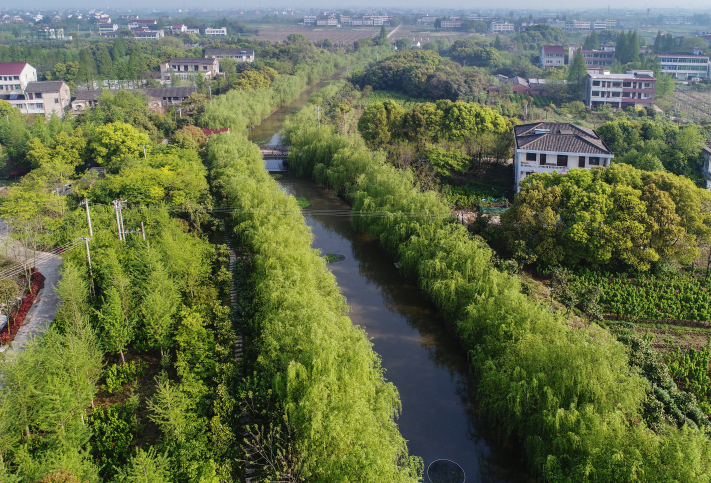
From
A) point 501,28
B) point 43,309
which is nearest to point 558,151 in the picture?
point 43,309

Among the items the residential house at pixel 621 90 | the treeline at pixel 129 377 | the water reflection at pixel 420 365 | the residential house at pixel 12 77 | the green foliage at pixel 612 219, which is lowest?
the water reflection at pixel 420 365

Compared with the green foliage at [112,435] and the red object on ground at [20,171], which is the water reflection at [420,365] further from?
the red object on ground at [20,171]

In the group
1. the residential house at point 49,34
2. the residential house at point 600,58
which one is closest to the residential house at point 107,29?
the residential house at point 49,34

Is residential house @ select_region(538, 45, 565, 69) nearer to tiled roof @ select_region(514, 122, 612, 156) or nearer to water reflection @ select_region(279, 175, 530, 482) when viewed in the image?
tiled roof @ select_region(514, 122, 612, 156)

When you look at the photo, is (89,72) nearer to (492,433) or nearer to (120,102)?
(120,102)

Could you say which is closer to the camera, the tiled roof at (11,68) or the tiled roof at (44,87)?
the tiled roof at (44,87)

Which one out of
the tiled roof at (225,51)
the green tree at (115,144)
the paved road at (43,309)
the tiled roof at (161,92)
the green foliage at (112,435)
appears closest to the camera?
the green foliage at (112,435)
